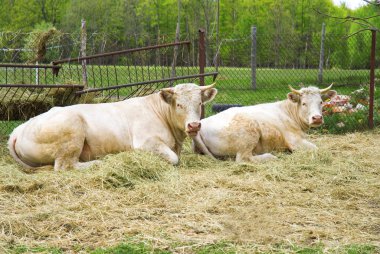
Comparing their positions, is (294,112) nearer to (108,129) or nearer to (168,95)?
(168,95)

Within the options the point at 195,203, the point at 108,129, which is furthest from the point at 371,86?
the point at 195,203

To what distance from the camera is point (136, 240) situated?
4617mm

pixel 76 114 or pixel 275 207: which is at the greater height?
pixel 76 114

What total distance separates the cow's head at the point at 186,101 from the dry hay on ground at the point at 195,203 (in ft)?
1.80

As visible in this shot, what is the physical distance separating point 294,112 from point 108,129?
9.73ft

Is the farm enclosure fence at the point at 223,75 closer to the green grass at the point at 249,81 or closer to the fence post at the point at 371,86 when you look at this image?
the green grass at the point at 249,81

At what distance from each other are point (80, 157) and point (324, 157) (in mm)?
3185

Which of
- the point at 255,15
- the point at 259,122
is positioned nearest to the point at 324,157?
the point at 259,122

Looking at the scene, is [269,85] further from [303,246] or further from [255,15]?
[255,15]

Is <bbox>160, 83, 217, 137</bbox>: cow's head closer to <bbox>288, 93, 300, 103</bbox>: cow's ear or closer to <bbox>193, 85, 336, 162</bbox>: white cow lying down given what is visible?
<bbox>193, 85, 336, 162</bbox>: white cow lying down

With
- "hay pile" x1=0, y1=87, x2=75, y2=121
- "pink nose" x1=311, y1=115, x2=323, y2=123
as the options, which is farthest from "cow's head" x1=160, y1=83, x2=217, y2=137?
"hay pile" x1=0, y1=87, x2=75, y2=121

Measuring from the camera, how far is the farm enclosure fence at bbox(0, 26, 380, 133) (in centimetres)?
957

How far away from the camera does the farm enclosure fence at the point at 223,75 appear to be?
957 cm

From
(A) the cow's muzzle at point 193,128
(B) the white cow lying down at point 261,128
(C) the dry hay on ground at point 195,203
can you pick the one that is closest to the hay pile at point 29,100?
(C) the dry hay on ground at point 195,203
